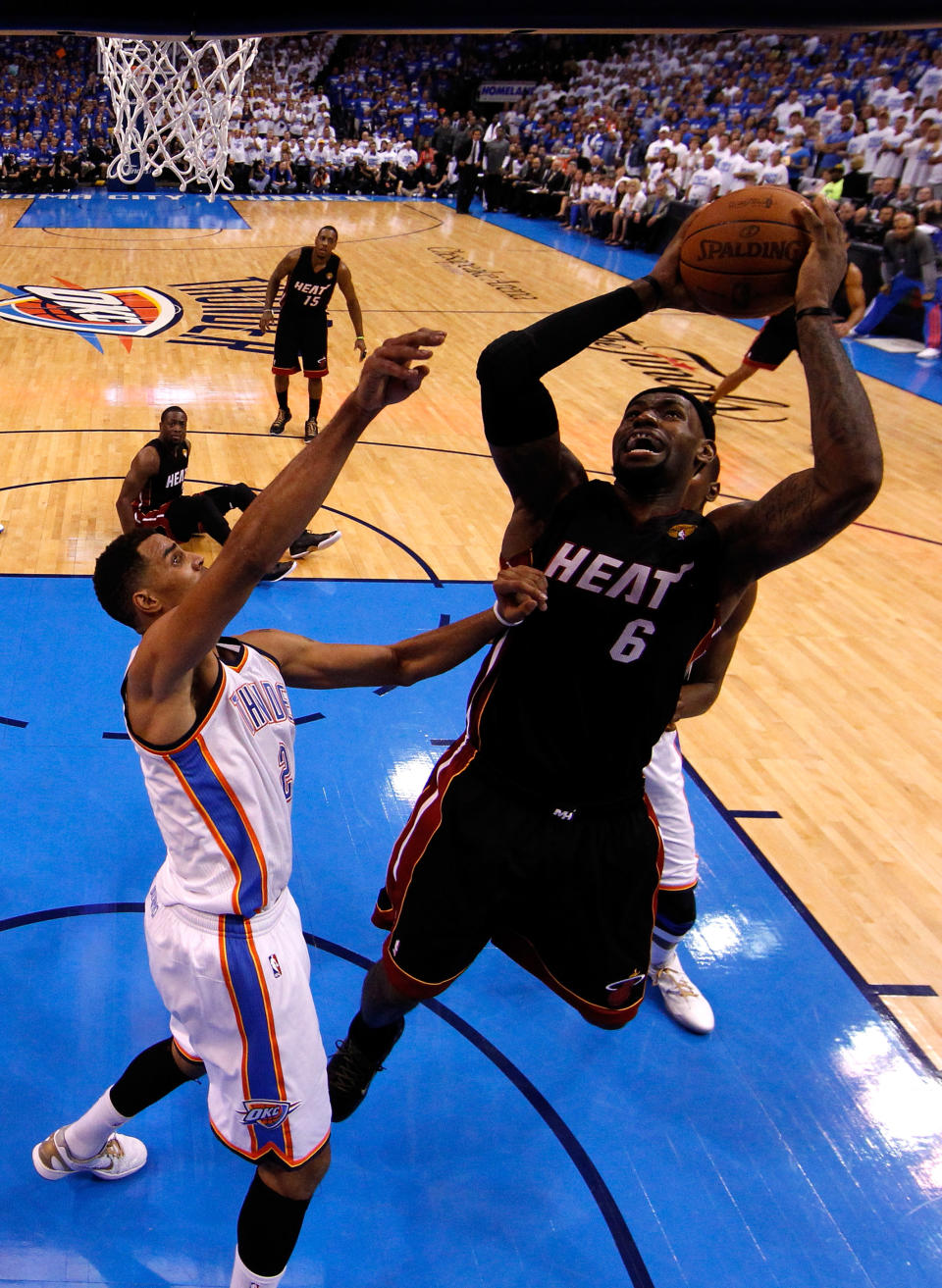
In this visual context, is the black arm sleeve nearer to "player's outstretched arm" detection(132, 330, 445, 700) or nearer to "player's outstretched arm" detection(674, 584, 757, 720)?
"player's outstretched arm" detection(132, 330, 445, 700)

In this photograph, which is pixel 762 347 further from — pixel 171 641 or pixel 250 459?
pixel 171 641

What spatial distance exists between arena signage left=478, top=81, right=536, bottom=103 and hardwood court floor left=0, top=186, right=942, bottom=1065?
16955 mm

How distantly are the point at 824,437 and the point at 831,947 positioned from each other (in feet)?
8.60

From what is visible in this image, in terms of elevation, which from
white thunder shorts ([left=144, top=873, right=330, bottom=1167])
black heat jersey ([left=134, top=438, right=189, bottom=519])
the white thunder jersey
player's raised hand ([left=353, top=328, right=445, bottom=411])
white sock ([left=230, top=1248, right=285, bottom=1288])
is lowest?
white sock ([left=230, top=1248, right=285, bottom=1288])

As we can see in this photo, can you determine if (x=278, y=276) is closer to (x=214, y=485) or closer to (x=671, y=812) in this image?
(x=214, y=485)

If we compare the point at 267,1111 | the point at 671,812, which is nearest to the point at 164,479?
the point at 671,812

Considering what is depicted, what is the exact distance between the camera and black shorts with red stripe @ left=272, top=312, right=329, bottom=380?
9102 millimetres

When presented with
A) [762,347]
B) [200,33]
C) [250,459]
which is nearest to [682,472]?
[200,33]

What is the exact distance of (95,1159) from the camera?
2914 mm

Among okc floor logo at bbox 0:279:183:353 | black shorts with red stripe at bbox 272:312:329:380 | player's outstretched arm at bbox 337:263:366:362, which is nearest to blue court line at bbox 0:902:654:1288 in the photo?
player's outstretched arm at bbox 337:263:366:362

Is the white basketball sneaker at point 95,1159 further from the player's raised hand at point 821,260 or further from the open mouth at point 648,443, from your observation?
the player's raised hand at point 821,260

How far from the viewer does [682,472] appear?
8.75 ft

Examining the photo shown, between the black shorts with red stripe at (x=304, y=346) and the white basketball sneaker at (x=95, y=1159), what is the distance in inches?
289

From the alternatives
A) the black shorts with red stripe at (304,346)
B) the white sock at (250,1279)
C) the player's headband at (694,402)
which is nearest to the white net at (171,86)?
the black shorts with red stripe at (304,346)
